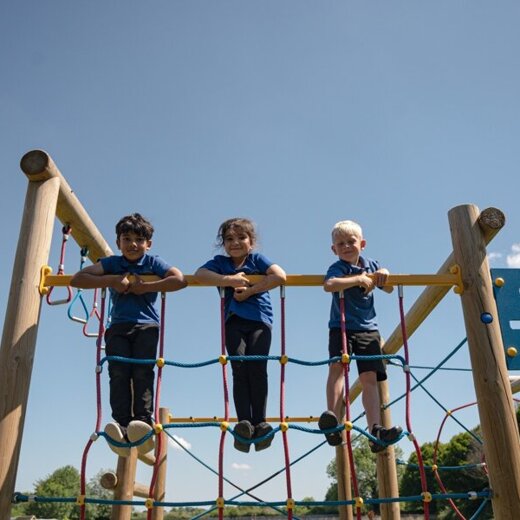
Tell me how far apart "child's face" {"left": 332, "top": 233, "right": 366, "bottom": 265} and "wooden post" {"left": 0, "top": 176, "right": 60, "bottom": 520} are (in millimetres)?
1748

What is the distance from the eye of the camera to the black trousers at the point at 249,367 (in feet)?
9.68

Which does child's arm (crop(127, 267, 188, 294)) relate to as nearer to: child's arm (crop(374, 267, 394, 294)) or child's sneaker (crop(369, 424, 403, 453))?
child's arm (crop(374, 267, 394, 294))

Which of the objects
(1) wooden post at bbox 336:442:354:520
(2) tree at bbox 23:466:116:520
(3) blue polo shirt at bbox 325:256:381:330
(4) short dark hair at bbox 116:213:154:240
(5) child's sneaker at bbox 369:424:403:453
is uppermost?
(2) tree at bbox 23:466:116:520

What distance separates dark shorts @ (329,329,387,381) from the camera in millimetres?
3158

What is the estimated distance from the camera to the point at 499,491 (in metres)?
2.64

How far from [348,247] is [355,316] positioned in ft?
1.43

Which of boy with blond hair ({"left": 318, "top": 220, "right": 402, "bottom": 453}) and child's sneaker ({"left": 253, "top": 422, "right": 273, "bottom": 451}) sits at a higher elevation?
boy with blond hair ({"left": 318, "top": 220, "right": 402, "bottom": 453})

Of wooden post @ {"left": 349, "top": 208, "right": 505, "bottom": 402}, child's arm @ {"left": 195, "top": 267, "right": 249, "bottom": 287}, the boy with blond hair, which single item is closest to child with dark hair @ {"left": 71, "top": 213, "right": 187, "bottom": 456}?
child's arm @ {"left": 195, "top": 267, "right": 249, "bottom": 287}

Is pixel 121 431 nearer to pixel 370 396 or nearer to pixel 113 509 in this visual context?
pixel 370 396

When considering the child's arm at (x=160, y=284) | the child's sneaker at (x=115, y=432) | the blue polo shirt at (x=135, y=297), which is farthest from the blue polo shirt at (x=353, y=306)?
the child's sneaker at (x=115, y=432)

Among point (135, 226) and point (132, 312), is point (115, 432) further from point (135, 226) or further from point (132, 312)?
point (135, 226)

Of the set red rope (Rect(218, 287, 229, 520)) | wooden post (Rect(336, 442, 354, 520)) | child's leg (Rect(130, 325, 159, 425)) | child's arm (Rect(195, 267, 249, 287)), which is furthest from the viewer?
wooden post (Rect(336, 442, 354, 520))

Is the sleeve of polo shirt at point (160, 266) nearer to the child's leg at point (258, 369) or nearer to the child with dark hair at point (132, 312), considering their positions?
the child with dark hair at point (132, 312)

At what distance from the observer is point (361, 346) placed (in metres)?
3.17
